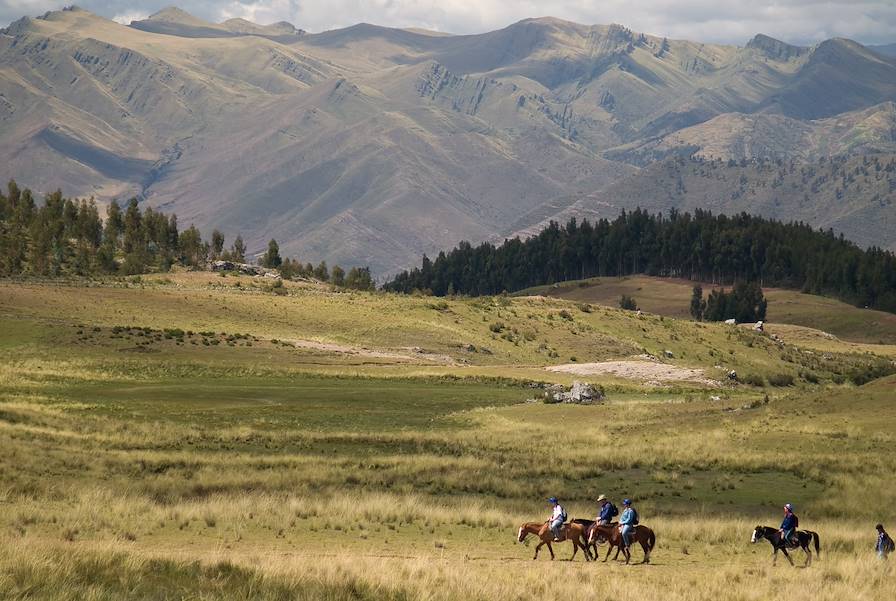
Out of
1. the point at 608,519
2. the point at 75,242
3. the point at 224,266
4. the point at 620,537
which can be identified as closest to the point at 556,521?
the point at 608,519

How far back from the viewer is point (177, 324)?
347 feet

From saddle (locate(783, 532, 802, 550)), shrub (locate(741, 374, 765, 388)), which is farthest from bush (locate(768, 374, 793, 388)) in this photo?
saddle (locate(783, 532, 802, 550))

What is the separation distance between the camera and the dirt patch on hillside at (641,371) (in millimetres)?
94312

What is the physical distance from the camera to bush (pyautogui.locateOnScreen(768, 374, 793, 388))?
10106 centimetres

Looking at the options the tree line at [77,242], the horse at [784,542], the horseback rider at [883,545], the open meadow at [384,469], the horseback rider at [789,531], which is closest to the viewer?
the open meadow at [384,469]

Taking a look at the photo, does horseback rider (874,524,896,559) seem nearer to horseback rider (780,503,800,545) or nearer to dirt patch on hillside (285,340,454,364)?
horseback rider (780,503,800,545)

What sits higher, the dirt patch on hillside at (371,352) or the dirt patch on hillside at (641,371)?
the dirt patch on hillside at (641,371)

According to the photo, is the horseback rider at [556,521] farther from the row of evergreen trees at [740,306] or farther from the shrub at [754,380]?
the row of evergreen trees at [740,306]

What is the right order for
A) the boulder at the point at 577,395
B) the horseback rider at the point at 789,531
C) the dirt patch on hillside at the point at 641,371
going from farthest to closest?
the dirt patch on hillside at the point at 641,371
the boulder at the point at 577,395
the horseback rider at the point at 789,531

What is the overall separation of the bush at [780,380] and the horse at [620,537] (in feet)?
243

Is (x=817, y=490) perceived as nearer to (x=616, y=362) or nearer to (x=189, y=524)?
(x=189, y=524)

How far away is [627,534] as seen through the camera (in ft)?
98.6

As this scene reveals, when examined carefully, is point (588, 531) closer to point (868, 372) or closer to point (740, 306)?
point (868, 372)

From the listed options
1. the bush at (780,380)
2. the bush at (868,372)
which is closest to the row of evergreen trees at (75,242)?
the bush at (780,380)
